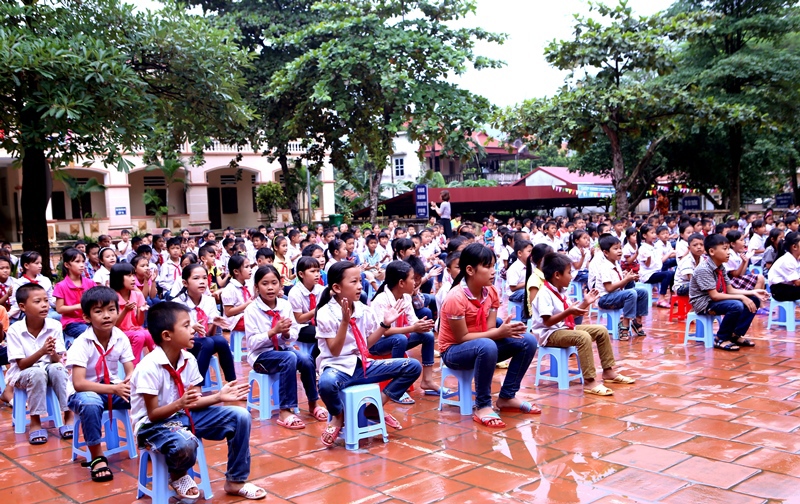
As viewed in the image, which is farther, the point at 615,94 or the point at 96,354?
the point at 615,94

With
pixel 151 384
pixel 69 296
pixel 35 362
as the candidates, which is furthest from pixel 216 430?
pixel 69 296

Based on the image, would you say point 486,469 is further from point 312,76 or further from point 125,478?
point 312,76

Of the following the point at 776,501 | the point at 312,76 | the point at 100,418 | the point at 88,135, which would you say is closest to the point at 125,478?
the point at 100,418

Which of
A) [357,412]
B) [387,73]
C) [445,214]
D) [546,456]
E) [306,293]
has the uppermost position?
[387,73]

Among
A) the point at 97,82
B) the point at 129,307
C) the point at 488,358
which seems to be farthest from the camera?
the point at 97,82

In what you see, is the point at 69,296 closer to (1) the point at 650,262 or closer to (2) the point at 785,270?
(1) the point at 650,262

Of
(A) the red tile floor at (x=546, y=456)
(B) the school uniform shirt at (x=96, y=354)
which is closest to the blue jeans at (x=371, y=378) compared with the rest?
(A) the red tile floor at (x=546, y=456)

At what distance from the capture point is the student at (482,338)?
4.88m

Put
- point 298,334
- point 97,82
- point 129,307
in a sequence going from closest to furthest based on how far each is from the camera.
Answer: point 129,307 < point 298,334 < point 97,82

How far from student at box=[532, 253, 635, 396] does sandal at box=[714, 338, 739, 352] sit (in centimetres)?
187

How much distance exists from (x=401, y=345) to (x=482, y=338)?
2.99 feet

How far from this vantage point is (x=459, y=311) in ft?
16.2

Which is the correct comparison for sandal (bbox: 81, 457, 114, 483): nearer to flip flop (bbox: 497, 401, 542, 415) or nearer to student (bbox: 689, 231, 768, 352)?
flip flop (bbox: 497, 401, 542, 415)

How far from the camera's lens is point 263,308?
5363mm
